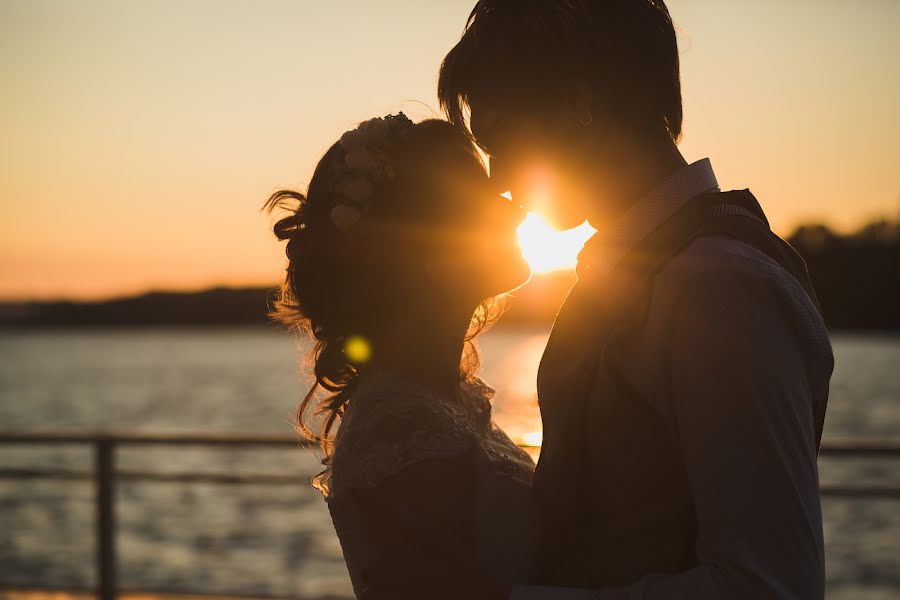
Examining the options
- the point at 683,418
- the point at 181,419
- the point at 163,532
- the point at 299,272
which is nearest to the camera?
the point at 683,418

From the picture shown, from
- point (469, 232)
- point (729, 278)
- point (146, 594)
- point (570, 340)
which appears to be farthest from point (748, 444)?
point (146, 594)

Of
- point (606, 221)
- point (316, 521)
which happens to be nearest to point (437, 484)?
point (606, 221)

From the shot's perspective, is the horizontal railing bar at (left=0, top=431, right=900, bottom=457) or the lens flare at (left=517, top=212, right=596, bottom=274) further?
the horizontal railing bar at (left=0, top=431, right=900, bottom=457)

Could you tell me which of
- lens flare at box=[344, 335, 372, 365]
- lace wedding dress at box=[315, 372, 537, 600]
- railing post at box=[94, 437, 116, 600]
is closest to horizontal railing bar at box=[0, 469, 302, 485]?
railing post at box=[94, 437, 116, 600]

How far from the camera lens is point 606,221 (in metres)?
1.90

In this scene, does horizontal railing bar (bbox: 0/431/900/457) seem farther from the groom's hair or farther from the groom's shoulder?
the groom's shoulder

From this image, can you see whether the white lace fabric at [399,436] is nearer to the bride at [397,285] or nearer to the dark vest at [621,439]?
the bride at [397,285]

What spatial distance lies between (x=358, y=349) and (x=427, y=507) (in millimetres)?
605

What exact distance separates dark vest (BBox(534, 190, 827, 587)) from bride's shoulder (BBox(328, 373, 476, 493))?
1.11ft

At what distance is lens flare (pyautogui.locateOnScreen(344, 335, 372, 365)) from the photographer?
8.07 ft

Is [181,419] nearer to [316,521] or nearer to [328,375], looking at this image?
[316,521]

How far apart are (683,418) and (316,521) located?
755 inches

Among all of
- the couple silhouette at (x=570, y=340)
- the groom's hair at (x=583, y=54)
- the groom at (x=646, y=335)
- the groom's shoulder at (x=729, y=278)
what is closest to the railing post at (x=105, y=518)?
the couple silhouette at (x=570, y=340)

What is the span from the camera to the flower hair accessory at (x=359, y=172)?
2344 mm
